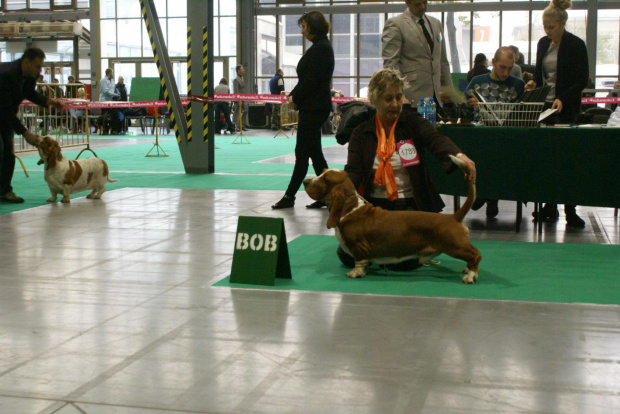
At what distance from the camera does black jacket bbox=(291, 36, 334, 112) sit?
7195 mm

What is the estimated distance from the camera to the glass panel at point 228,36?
27.4 metres

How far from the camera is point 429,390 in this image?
8.67 ft

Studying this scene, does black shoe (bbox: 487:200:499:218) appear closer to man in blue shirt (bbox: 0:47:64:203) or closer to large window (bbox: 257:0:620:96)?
man in blue shirt (bbox: 0:47:64:203)

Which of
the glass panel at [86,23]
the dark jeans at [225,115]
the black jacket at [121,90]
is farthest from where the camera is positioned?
the glass panel at [86,23]

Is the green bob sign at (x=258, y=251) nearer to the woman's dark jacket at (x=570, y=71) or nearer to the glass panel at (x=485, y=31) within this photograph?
the woman's dark jacket at (x=570, y=71)

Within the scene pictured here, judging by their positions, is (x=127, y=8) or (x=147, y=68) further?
(x=147, y=68)

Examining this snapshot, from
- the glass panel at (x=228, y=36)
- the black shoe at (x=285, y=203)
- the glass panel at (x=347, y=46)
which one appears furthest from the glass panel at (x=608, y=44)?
the black shoe at (x=285, y=203)

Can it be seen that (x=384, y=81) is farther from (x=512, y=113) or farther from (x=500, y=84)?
(x=500, y=84)

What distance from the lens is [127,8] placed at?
28.2 meters

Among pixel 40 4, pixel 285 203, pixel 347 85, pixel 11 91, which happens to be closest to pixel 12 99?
pixel 11 91

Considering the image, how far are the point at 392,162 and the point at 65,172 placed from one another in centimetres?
426

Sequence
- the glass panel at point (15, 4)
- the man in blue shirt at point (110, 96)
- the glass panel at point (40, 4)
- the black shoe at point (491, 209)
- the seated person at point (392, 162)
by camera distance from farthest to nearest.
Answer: the glass panel at point (15, 4) → the glass panel at point (40, 4) → the man in blue shirt at point (110, 96) → the black shoe at point (491, 209) → the seated person at point (392, 162)

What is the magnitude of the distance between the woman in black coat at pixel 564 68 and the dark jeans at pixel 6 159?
5.25 m

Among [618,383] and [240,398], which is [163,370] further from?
[618,383]
